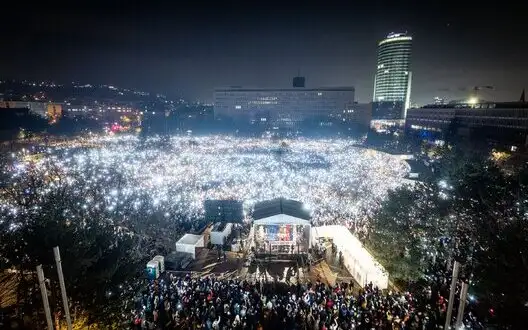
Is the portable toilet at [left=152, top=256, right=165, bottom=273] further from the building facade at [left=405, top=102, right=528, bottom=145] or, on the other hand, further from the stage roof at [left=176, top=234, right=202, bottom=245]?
the building facade at [left=405, top=102, right=528, bottom=145]

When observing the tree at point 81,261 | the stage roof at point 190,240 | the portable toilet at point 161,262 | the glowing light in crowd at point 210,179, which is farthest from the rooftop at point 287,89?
the tree at point 81,261

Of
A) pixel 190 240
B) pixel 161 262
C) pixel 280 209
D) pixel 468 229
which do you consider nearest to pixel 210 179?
pixel 190 240

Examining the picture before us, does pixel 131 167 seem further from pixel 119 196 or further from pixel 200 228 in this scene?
pixel 200 228

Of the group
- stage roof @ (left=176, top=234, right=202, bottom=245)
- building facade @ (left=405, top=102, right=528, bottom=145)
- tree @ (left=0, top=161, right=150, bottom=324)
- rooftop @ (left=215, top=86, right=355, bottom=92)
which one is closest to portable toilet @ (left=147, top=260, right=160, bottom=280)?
stage roof @ (left=176, top=234, right=202, bottom=245)

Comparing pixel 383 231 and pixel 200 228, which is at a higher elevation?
pixel 383 231

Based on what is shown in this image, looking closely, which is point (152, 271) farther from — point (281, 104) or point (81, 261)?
point (281, 104)

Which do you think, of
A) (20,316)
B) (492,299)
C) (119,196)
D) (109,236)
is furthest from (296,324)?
(119,196)

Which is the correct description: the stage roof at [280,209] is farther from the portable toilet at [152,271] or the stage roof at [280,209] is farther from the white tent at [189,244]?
the portable toilet at [152,271]
